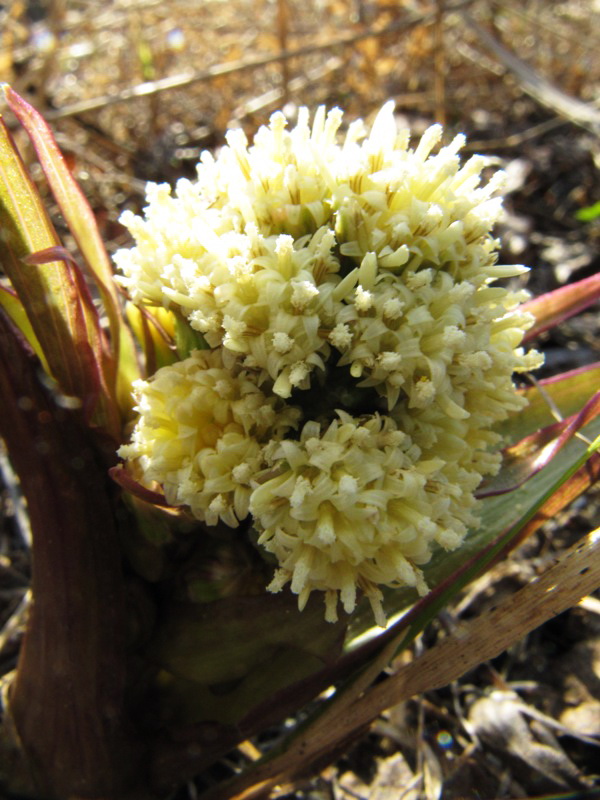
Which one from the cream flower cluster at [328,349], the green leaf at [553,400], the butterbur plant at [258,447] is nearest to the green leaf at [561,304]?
the butterbur plant at [258,447]

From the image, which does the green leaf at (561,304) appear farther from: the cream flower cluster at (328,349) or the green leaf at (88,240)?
the green leaf at (88,240)

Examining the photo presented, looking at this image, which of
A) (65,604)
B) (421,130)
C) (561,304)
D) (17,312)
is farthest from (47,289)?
(421,130)

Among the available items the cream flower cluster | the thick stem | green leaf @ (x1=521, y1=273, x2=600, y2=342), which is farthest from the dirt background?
the cream flower cluster

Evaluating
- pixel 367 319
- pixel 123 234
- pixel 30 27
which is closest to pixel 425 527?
pixel 367 319

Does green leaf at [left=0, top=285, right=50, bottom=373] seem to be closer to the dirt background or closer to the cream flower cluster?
the cream flower cluster

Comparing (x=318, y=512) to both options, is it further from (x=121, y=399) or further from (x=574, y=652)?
(x=574, y=652)

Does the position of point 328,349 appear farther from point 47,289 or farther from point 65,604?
point 65,604
